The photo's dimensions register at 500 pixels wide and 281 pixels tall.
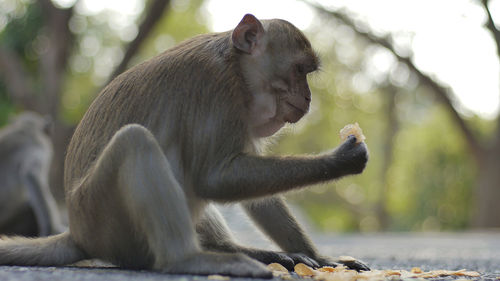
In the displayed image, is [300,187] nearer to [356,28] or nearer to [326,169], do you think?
[326,169]

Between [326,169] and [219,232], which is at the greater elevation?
[326,169]

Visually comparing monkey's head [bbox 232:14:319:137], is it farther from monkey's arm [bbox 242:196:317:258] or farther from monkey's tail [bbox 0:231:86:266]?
monkey's tail [bbox 0:231:86:266]

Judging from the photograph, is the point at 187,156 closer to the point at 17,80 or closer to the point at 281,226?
the point at 281,226

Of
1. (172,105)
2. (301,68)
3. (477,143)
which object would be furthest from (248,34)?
(477,143)

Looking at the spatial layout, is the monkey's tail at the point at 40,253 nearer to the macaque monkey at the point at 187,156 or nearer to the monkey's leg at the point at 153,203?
the macaque monkey at the point at 187,156

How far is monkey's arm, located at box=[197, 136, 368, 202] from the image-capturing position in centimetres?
333

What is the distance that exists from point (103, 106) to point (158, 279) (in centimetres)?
112

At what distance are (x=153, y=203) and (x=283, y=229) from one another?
1.29 m

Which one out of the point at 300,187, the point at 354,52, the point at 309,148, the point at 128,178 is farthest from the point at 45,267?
the point at 309,148

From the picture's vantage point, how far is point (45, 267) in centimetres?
365

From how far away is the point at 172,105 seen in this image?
11.5 feet

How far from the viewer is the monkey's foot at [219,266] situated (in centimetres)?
308

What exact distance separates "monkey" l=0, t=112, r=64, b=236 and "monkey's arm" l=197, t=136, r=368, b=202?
20.9 ft

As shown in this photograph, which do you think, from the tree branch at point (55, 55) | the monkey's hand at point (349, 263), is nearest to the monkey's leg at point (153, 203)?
the monkey's hand at point (349, 263)
